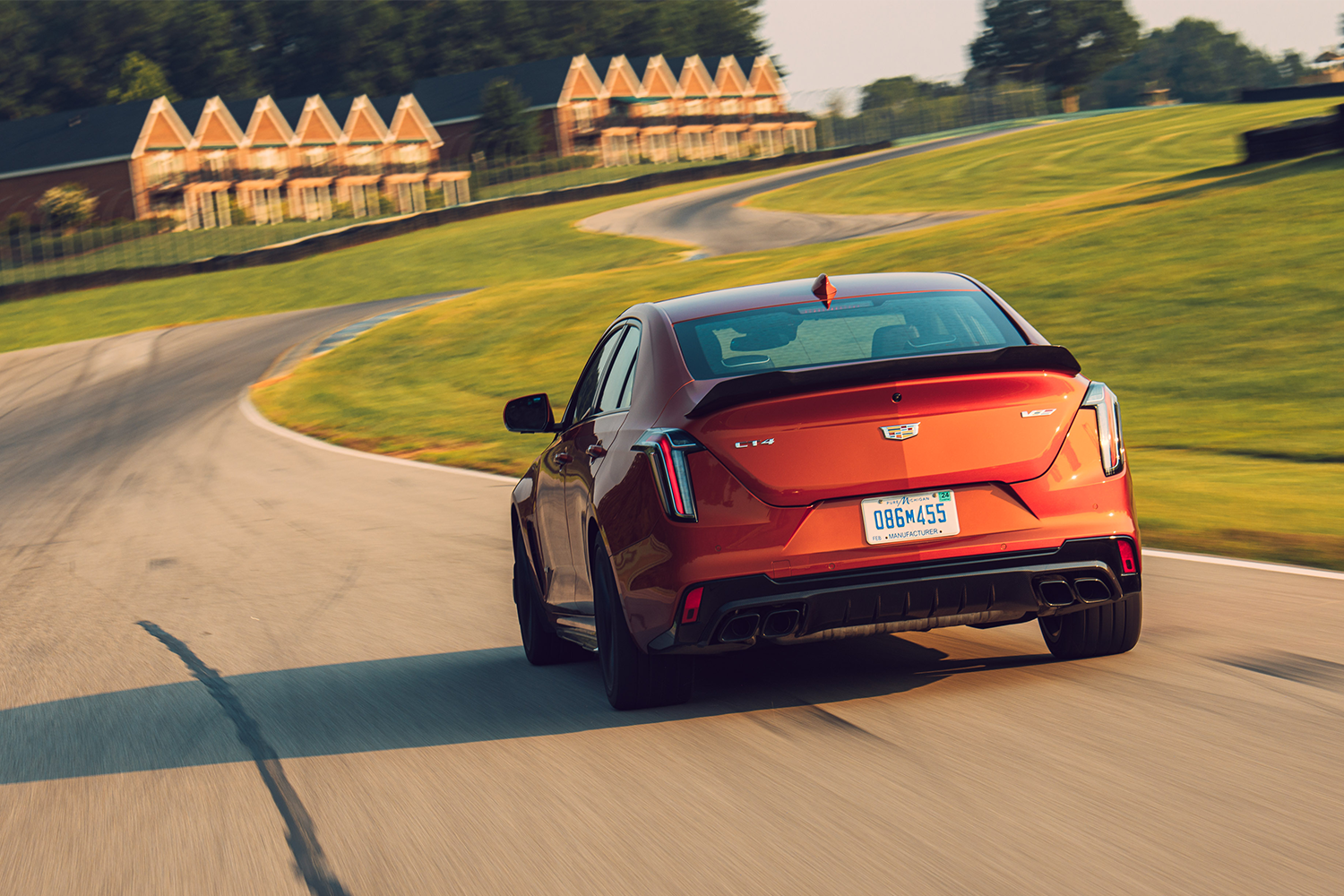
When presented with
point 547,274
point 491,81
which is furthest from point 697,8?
point 547,274

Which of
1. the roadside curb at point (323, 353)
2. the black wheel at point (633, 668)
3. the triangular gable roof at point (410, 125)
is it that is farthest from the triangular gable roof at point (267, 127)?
the black wheel at point (633, 668)

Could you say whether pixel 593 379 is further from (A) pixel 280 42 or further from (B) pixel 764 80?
(A) pixel 280 42

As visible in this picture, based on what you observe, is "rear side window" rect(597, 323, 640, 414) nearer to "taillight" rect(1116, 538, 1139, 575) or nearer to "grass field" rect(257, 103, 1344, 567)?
"taillight" rect(1116, 538, 1139, 575)

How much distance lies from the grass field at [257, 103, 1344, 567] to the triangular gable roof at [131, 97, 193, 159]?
52.4 m

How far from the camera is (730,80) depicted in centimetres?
12838

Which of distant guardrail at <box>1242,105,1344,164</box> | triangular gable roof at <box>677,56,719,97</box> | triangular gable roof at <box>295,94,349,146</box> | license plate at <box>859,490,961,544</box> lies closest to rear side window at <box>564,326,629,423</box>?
license plate at <box>859,490,961,544</box>

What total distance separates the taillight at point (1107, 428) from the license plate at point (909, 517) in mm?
649

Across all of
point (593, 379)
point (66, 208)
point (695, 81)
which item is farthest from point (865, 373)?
point (695, 81)

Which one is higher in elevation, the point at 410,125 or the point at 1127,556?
the point at 410,125

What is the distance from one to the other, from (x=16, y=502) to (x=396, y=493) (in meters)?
5.35

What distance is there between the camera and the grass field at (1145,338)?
11.2 m

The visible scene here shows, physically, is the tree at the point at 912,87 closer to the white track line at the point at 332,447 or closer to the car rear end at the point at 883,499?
the white track line at the point at 332,447

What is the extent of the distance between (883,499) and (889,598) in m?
0.34

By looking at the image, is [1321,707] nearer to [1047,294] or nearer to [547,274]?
[1047,294]
